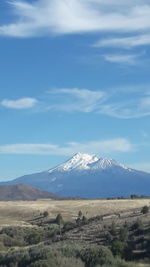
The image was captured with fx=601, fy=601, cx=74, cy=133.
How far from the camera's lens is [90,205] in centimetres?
9494

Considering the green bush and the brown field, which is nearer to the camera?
the green bush

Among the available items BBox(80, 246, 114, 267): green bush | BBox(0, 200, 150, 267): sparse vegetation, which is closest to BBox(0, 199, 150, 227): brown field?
BBox(0, 200, 150, 267): sparse vegetation

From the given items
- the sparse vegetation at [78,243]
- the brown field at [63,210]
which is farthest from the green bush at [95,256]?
the brown field at [63,210]

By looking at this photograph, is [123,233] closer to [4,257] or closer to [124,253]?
[124,253]

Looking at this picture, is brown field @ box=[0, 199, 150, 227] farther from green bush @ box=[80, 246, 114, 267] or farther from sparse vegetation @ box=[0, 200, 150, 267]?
green bush @ box=[80, 246, 114, 267]

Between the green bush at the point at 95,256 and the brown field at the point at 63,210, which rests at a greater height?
the brown field at the point at 63,210

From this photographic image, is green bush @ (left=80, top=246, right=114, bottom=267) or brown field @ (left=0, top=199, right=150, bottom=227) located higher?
brown field @ (left=0, top=199, right=150, bottom=227)

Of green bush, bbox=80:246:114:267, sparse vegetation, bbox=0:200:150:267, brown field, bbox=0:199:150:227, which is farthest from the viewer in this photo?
brown field, bbox=0:199:150:227

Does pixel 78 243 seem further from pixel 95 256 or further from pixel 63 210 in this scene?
pixel 63 210

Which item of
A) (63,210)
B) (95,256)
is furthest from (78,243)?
(63,210)

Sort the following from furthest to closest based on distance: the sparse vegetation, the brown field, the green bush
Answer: the brown field < the sparse vegetation < the green bush

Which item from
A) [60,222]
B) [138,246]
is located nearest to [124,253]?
[138,246]

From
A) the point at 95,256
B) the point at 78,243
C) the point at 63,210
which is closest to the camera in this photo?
the point at 95,256

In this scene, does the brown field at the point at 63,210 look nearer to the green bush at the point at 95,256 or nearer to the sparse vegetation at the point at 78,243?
the sparse vegetation at the point at 78,243
